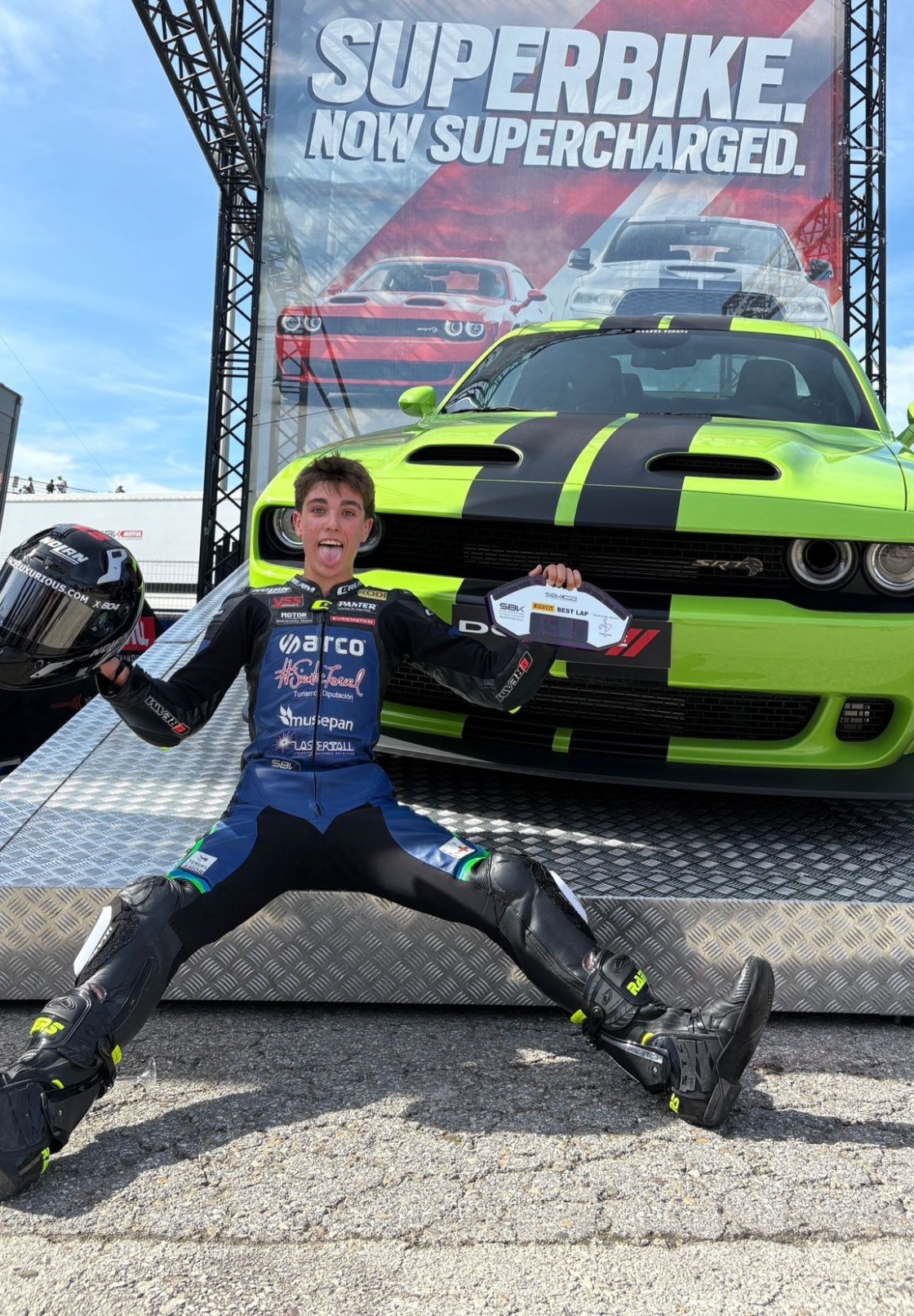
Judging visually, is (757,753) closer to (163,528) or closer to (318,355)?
(318,355)

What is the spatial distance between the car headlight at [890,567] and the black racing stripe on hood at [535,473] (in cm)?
68

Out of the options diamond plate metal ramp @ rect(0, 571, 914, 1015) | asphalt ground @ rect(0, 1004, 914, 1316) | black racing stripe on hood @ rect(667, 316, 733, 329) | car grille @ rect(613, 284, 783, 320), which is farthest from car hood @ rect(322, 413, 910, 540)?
car grille @ rect(613, 284, 783, 320)

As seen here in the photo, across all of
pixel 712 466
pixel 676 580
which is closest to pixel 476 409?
pixel 712 466

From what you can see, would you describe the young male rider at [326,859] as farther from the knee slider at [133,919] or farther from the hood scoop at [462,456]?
the hood scoop at [462,456]

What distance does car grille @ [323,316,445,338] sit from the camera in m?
9.09

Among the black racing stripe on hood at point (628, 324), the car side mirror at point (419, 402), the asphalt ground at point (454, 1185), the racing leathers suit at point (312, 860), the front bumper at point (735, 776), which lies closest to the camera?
the asphalt ground at point (454, 1185)

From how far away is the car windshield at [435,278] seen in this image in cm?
914

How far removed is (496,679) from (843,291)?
866 centimetres

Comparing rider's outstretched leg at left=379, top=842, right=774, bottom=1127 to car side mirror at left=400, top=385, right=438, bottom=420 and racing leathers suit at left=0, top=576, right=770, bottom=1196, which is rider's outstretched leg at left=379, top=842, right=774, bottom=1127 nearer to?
racing leathers suit at left=0, top=576, right=770, bottom=1196

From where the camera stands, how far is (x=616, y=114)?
30.7ft

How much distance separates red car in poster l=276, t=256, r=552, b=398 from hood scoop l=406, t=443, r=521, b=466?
266 inches

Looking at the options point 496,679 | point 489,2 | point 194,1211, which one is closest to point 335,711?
point 496,679

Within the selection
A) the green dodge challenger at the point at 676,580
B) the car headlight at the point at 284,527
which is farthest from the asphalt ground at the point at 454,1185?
the car headlight at the point at 284,527

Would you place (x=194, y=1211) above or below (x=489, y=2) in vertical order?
below
